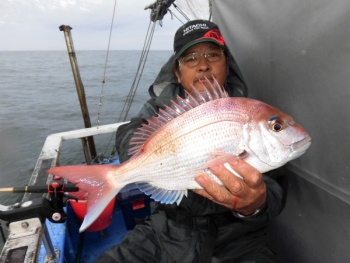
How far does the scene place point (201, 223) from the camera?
6.60ft

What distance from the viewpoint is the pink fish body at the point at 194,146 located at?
4.17 feet

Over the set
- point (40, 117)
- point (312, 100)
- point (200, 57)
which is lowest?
point (312, 100)

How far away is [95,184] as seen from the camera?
155cm

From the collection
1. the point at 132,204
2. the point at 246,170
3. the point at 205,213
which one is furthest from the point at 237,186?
the point at 132,204

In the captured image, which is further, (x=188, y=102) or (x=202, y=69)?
(x=202, y=69)

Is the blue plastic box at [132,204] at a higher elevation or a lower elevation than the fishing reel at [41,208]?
lower

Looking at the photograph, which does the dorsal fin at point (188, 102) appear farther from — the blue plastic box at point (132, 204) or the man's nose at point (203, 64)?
the blue plastic box at point (132, 204)

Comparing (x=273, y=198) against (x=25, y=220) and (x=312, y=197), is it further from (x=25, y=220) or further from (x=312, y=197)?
(x=25, y=220)

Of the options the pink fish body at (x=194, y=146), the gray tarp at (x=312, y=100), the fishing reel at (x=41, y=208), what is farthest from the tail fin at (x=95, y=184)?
the gray tarp at (x=312, y=100)

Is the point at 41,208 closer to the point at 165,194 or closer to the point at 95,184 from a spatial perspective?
the point at 95,184

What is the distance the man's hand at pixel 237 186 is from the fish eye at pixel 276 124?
243mm

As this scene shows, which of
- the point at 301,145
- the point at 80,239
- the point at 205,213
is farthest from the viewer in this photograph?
the point at 80,239

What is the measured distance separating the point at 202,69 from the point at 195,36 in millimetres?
350

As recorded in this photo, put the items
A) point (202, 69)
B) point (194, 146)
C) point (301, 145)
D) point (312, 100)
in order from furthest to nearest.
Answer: point (202, 69) → point (312, 100) → point (194, 146) → point (301, 145)
